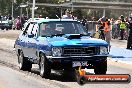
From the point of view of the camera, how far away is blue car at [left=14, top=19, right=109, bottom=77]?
13586mm

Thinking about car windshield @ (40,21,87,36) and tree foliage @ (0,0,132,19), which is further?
tree foliage @ (0,0,132,19)

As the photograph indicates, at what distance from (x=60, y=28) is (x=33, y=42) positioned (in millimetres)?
939

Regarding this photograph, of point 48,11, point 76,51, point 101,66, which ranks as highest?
point 76,51

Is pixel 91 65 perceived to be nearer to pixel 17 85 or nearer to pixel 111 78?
pixel 17 85

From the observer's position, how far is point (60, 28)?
15141 mm

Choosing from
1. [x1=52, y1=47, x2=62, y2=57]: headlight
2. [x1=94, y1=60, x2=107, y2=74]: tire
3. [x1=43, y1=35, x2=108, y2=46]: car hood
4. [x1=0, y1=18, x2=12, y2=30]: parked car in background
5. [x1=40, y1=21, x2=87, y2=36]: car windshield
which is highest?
[x1=40, y1=21, x2=87, y2=36]: car windshield

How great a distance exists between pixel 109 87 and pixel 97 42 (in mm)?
1911

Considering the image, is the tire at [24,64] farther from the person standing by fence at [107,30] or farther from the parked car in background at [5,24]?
the parked car in background at [5,24]

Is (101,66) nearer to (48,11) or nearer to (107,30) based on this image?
(107,30)

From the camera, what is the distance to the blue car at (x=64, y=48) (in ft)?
44.6

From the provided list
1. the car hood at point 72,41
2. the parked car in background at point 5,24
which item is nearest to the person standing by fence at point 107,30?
the car hood at point 72,41

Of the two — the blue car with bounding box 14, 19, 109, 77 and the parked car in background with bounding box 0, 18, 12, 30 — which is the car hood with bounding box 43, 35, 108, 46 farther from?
the parked car in background with bounding box 0, 18, 12, 30

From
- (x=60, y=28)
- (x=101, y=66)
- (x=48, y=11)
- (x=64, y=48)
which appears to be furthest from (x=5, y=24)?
(x=64, y=48)

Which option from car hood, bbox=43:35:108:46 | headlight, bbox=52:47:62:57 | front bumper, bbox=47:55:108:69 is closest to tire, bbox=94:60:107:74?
front bumper, bbox=47:55:108:69
